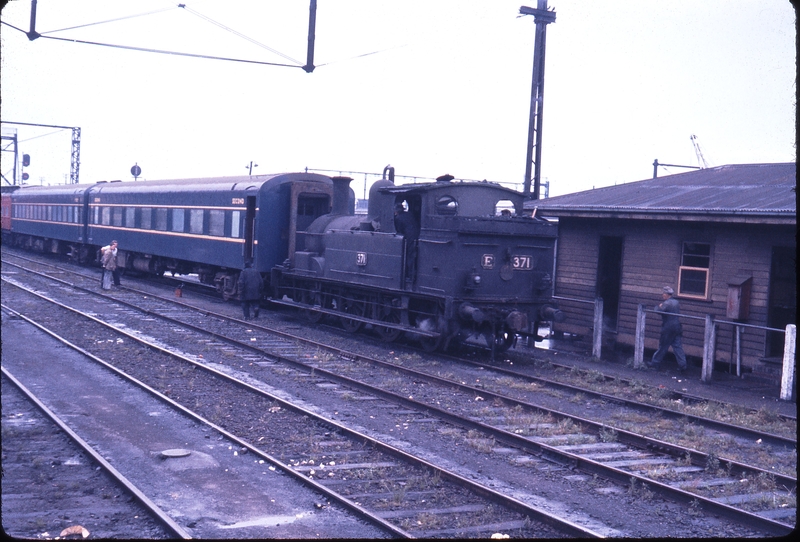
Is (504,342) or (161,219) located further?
(161,219)

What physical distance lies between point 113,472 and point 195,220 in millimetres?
16208

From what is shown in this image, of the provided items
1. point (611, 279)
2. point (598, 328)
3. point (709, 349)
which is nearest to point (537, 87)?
point (611, 279)

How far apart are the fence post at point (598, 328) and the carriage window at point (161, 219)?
49.1 feet

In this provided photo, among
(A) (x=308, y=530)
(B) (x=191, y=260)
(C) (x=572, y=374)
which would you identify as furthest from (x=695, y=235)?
(B) (x=191, y=260)

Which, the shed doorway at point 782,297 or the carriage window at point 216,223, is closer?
the shed doorway at point 782,297

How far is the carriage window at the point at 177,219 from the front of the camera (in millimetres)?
23297

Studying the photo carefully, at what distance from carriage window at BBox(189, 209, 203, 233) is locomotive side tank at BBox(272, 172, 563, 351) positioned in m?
7.28

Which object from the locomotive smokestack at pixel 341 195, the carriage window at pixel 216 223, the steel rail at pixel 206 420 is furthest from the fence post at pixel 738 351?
the carriage window at pixel 216 223

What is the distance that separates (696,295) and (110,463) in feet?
37.6

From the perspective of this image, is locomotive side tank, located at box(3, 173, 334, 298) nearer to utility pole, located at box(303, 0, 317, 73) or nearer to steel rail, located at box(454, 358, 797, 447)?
utility pole, located at box(303, 0, 317, 73)

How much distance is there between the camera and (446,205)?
14031 millimetres

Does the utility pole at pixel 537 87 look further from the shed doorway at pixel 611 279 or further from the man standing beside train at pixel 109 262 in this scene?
the man standing beside train at pixel 109 262

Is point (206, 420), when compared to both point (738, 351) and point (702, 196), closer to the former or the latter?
point (738, 351)

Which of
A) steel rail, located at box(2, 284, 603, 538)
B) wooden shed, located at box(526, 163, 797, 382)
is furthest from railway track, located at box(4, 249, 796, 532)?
wooden shed, located at box(526, 163, 797, 382)
